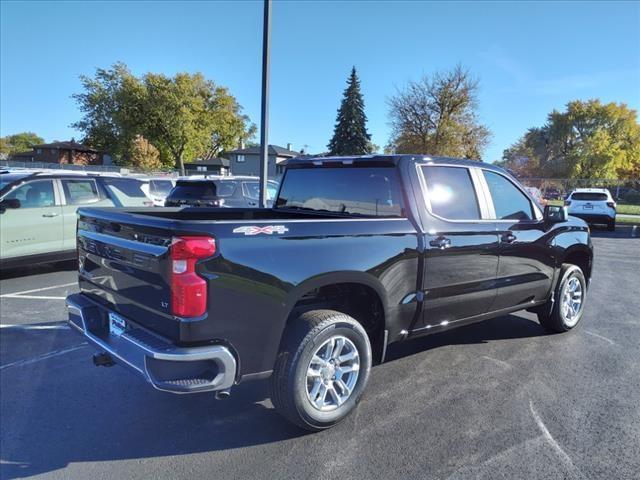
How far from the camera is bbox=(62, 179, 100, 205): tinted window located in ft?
27.5

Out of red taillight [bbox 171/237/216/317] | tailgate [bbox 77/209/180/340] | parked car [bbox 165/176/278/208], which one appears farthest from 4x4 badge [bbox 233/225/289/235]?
parked car [bbox 165/176/278/208]

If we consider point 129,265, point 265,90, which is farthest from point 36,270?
point 129,265

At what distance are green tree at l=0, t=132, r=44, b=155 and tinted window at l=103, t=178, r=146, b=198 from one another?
5150 inches

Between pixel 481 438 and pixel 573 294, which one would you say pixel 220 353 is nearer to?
pixel 481 438

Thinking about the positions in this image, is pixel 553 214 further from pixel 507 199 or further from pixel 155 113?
pixel 155 113

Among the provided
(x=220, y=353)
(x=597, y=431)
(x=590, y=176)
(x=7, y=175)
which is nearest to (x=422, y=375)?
(x=597, y=431)

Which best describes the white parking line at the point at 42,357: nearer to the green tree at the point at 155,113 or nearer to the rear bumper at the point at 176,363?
the rear bumper at the point at 176,363

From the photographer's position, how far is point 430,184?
157 inches

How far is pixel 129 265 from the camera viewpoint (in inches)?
119

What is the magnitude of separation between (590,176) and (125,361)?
70.7 m

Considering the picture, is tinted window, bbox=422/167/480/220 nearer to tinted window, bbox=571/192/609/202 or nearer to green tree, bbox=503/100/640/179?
tinted window, bbox=571/192/609/202

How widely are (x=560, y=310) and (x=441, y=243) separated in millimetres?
2387

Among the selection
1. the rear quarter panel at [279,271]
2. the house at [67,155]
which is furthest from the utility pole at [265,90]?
the house at [67,155]

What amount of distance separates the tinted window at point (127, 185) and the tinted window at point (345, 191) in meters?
5.58
